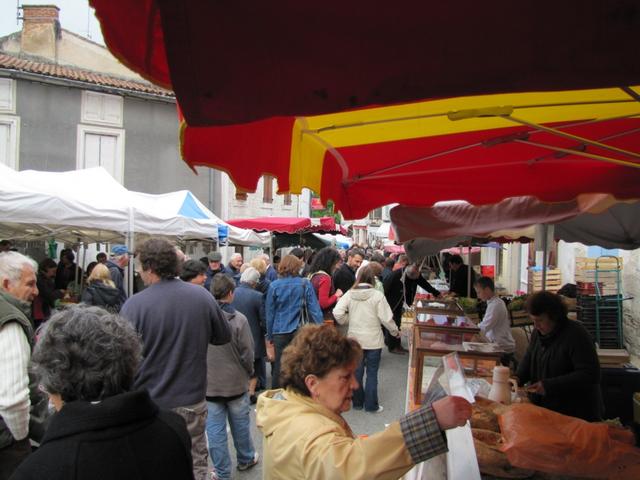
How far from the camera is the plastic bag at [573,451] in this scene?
1.92 meters

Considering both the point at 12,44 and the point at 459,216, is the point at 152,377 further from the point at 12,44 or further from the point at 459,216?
the point at 12,44

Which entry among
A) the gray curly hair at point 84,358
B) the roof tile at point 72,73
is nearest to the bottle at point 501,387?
the gray curly hair at point 84,358

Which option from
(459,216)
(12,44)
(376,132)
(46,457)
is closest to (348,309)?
(459,216)

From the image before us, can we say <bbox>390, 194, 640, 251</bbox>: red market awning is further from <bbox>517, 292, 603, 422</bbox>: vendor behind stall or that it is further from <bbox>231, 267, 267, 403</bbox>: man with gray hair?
<bbox>231, 267, 267, 403</bbox>: man with gray hair

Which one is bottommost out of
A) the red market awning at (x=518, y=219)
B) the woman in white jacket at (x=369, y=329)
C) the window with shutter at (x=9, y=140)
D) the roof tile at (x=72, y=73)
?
the woman in white jacket at (x=369, y=329)

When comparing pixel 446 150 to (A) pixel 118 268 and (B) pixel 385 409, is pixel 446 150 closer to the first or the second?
(B) pixel 385 409

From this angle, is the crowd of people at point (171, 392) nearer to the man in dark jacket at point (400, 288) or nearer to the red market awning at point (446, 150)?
the red market awning at point (446, 150)

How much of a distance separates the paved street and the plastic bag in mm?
2920

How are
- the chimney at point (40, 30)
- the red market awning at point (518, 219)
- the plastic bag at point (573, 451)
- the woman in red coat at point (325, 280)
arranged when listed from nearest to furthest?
the plastic bag at point (573, 451) → the red market awning at point (518, 219) → the woman in red coat at point (325, 280) → the chimney at point (40, 30)

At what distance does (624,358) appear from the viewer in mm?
5129

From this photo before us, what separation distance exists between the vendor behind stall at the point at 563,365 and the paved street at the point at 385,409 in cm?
243

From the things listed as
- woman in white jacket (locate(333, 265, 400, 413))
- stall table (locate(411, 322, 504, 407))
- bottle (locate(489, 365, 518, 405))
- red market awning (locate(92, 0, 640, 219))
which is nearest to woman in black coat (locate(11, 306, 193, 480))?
red market awning (locate(92, 0, 640, 219))

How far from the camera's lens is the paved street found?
4.91 meters

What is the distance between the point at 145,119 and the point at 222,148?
782 inches
